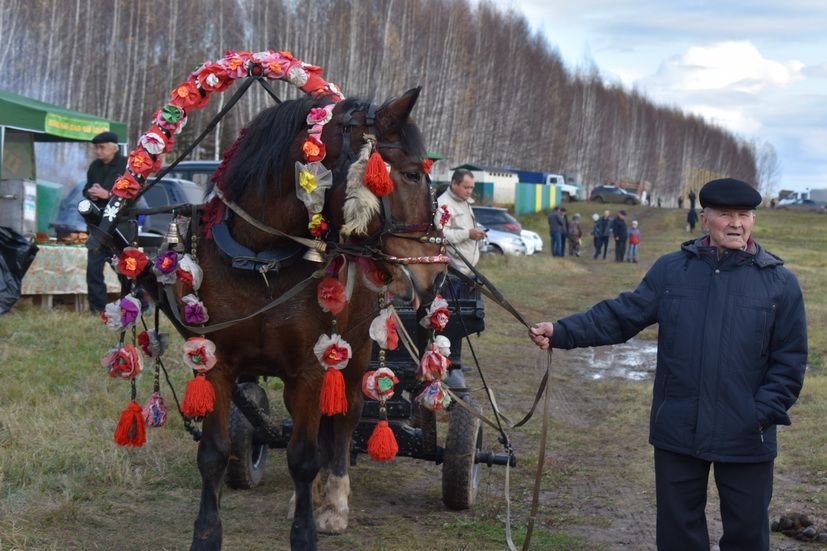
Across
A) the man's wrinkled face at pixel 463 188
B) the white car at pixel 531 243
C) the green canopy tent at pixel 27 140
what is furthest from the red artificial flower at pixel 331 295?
the white car at pixel 531 243

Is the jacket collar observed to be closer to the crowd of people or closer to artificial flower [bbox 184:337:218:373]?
artificial flower [bbox 184:337:218:373]

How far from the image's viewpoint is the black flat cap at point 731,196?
3854 mm

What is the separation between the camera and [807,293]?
20.1m

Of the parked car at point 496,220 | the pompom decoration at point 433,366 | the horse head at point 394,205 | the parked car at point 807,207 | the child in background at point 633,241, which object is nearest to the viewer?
the horse head at point 394,205

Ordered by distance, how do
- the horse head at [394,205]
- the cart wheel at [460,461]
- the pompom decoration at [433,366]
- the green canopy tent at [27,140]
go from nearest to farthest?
the horse head at [394,205] → the pompom decoration at [433,366] → the cart wheel at [460,461] → the green canopy tent at [27,140]

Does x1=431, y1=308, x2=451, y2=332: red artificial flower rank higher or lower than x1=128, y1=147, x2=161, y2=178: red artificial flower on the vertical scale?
lower

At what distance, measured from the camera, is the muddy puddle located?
35.8 feet

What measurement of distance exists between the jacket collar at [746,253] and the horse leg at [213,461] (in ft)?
6.84

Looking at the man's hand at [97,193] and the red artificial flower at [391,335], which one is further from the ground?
the man's hand at [97,193]

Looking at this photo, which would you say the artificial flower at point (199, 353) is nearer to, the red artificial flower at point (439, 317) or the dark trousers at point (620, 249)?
the red artificial flower at point (439, 317)

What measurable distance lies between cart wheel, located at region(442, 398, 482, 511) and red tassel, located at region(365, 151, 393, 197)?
190 centimetres

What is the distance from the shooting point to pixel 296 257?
4500mm

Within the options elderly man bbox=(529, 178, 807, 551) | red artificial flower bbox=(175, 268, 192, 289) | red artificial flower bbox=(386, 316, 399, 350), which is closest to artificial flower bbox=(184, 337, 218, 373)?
red artificial flower bbox=(175, 268, 192, 289)

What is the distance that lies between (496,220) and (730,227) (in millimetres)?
24620
